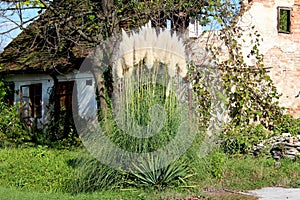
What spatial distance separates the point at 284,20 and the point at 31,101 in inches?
345

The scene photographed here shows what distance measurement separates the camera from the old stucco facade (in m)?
13.7

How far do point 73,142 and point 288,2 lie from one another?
7.33 meters

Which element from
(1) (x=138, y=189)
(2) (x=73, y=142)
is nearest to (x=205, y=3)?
(2) (x=73, y=142)

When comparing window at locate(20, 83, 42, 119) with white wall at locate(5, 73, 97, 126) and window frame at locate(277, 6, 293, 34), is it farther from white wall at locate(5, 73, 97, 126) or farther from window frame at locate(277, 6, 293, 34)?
window frame at locate(277, 6, 293, 34)

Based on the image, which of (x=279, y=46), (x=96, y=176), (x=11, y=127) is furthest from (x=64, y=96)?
(x=96, y=176)

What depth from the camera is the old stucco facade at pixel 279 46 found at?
1370cm

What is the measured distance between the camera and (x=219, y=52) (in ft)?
43.6

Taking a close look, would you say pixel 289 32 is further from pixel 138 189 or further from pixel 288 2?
pixel 138 189

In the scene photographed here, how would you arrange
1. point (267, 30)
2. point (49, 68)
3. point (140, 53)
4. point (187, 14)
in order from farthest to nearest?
point (49, 68)
point (267, 30)
point (187, 14)
point (140, 53)

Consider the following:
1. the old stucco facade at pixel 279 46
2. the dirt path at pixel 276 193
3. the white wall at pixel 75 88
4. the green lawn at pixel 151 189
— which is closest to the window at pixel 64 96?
the white wall at pixel 75 88

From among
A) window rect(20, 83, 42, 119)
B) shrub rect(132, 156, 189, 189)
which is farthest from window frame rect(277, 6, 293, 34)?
shrub rect(132, 156, 189, 189)

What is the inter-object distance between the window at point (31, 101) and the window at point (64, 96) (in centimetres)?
96

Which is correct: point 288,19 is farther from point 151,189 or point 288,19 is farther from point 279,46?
point 151,189

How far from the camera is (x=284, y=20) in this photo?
14.2m
